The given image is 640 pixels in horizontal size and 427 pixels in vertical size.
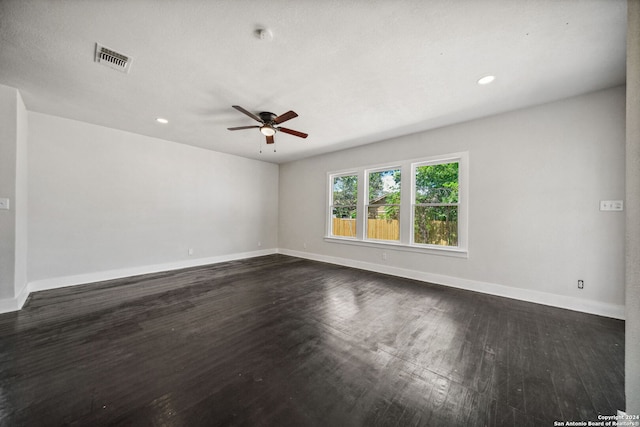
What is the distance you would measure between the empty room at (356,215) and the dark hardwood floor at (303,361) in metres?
0.02

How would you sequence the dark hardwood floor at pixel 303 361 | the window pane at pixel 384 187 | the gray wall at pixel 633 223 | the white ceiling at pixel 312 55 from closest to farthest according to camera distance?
the gray wall at pixel 633 223 → the dark hardwood floor at pixel 303 361 → the white ceiling at pixel 312 55 → the window pane at pixel 384 187

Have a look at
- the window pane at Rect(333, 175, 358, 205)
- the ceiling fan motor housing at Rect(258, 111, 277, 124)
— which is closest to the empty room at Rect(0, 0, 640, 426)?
the ceiling fan motor housing at Rect(258, 111, 277, 124)

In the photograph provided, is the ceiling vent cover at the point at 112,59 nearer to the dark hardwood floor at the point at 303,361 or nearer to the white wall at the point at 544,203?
the dark hardwood floor at the point at 303,361

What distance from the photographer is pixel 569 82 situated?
260 centimetres

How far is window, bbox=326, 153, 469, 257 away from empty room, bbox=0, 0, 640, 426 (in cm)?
5

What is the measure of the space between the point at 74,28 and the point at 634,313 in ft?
13.7

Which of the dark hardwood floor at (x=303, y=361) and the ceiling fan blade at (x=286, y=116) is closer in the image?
the dark hardwood floor at (x=303, y=361)

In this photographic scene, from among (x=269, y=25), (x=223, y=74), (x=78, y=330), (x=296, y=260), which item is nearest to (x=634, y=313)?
(x=269, y=25)

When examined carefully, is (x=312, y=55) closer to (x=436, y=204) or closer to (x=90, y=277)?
(x=436, y=204)

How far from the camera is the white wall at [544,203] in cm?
273

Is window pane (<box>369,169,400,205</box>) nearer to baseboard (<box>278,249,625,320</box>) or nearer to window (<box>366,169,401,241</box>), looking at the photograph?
window (<box>366,169,401,241</box>)

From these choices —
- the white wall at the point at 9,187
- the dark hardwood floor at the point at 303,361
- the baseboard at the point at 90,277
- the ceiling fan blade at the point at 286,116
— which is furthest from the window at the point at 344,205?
the white wall at the point at 9,187

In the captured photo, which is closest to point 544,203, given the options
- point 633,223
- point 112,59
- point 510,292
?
point 510,292

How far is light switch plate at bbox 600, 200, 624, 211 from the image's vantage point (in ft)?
8.73
